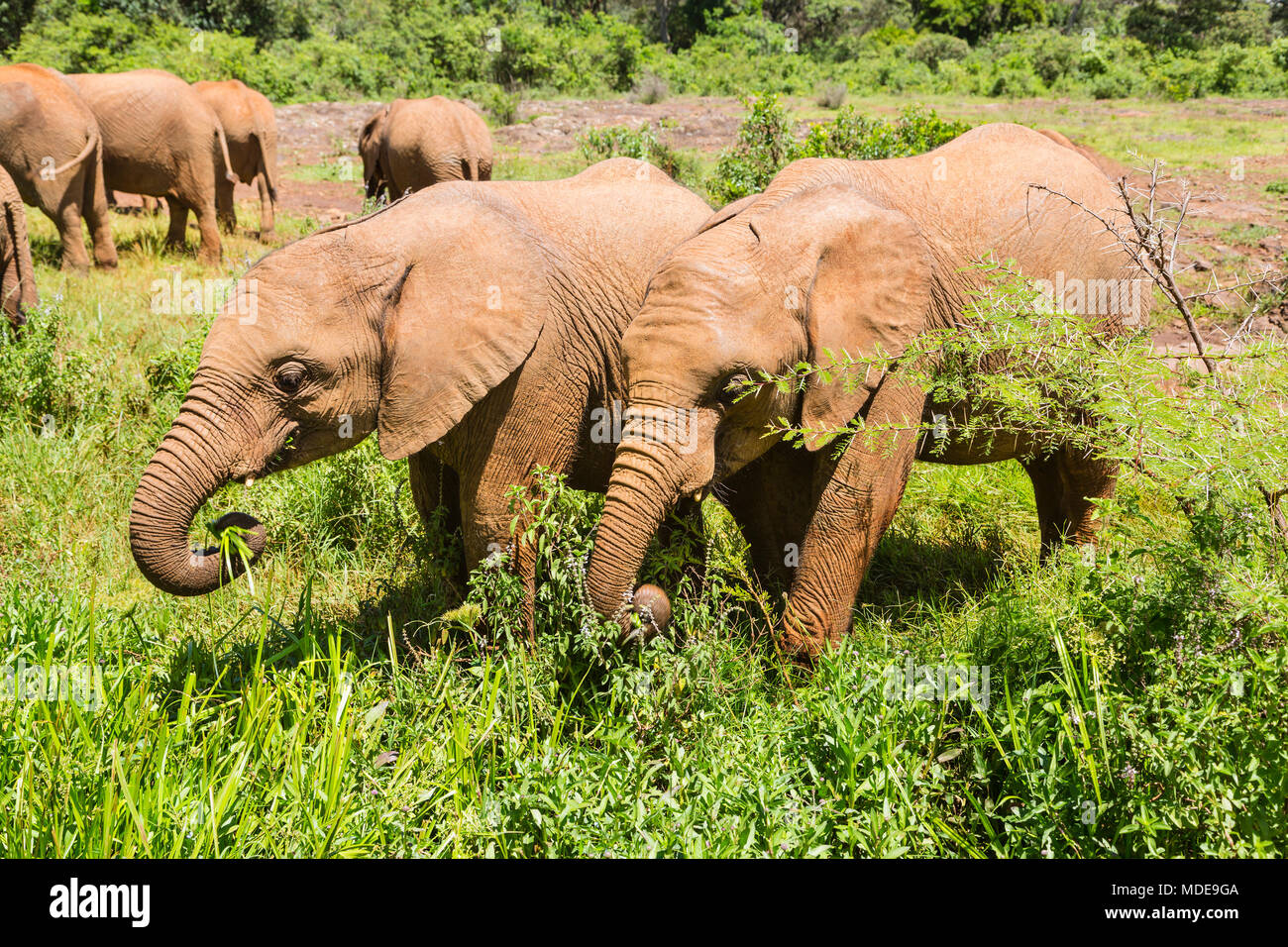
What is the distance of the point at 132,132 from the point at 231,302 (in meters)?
9.85

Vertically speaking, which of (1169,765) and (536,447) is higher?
(536,447)

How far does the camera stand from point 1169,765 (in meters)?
3.28

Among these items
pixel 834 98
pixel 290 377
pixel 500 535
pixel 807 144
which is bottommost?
pixel 500 535

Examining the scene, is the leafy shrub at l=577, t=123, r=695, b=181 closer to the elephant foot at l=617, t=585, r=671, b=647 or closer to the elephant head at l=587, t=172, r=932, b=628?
the elephant head at l=587, t=172, r=932, b=628

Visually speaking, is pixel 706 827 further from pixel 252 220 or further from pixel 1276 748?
pixel 252 220

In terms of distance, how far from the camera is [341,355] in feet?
13.7

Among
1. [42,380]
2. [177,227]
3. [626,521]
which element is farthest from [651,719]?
[177,227]

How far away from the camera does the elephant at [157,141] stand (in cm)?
1216

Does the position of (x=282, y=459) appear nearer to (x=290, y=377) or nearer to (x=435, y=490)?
(x=290, y=377)

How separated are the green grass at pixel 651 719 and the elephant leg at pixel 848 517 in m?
0.20

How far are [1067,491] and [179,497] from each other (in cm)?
451

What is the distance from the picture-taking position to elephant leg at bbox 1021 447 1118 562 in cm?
542

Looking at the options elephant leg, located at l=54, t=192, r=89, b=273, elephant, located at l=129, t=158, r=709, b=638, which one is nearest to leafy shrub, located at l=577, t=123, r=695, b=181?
elephant leg, located at l=54, t=192, r=89, b=273

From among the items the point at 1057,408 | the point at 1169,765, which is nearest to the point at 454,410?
the point at 1057,408
